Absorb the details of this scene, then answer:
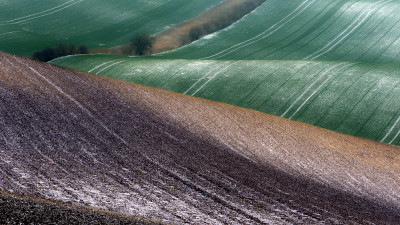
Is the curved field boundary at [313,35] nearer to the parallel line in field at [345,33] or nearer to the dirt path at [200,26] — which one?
the parallel line in field at [345,33]

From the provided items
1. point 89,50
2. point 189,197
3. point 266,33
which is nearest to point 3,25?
point 89,50

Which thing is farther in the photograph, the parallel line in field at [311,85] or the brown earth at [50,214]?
the parallel line in field at [311,85]

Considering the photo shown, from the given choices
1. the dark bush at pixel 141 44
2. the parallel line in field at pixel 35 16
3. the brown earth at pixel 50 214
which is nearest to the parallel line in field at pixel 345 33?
the dark bush at pixel 141 44

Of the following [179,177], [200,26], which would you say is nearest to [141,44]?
[200,26]

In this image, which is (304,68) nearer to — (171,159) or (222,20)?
(171,159)

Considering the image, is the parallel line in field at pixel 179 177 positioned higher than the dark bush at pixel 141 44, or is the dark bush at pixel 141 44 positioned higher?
the parallel line in field at pixel 179 177

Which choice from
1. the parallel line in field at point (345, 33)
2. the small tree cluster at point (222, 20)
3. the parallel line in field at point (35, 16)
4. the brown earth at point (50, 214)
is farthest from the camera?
the parallel line in field at point (35, 16)
